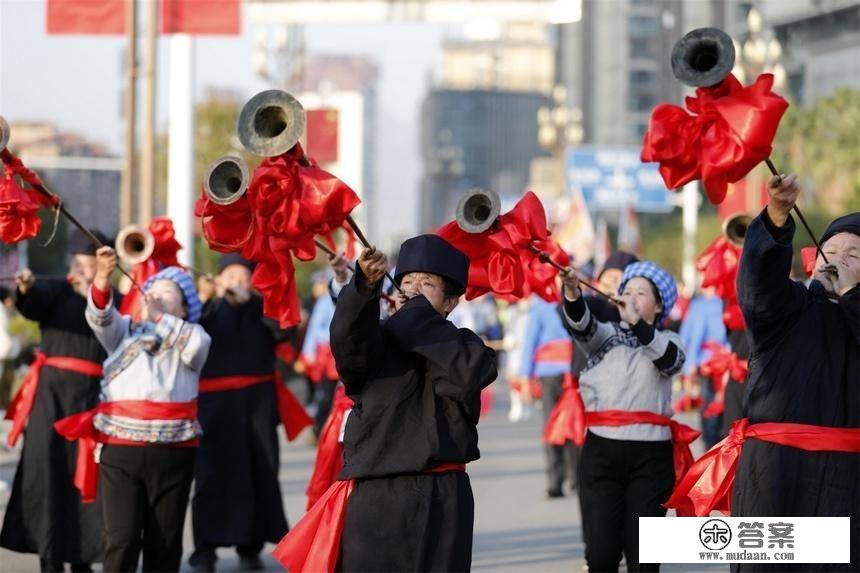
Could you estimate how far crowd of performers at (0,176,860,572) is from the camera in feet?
19.0

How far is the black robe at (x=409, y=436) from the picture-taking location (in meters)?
5.82

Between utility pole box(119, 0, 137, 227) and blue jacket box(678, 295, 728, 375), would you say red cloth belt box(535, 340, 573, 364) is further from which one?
utility pole box(119, 0, 137, 227)

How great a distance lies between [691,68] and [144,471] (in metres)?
3.94

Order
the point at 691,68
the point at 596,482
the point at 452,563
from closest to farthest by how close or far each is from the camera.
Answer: the point at 691,68 < the point at 452,563 < the point at 596,482

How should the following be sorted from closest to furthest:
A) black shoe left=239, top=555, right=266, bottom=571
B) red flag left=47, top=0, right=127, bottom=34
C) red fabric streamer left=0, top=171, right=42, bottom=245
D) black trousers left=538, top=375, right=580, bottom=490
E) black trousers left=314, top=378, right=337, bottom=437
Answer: red fabric streamer left=0, top=171, right=42, bottom=245
black shoe left=239, top=555, right=266, bottom=571
black trousers left=538, top=375, right=580, bottom=490
red flag left=47, top=0, right=127, bottom=34
black trousers left=314, top=378, right=337, bottom=437

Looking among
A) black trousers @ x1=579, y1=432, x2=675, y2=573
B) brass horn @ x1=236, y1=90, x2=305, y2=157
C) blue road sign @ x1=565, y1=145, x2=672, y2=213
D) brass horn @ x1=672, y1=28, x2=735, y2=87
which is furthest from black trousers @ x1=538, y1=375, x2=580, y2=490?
blue road sign @ x1=565, y1=145, x2=672, y2=213

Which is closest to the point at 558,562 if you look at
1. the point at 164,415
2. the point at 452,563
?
the point at 164,415

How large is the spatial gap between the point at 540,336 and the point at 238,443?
5246 millimetres

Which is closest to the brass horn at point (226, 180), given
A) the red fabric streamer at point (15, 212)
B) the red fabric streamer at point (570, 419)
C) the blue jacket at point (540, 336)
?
the red fabric streamer at point (15, 212)

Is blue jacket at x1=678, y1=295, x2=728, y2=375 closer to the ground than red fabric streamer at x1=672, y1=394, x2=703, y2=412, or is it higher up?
higher up

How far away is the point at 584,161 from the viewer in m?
45.0

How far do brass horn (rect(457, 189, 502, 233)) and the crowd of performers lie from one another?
1.26ft

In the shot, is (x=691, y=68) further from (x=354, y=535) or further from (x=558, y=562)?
(x=558, y=562)

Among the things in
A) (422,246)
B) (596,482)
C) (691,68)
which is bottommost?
(596,482)
